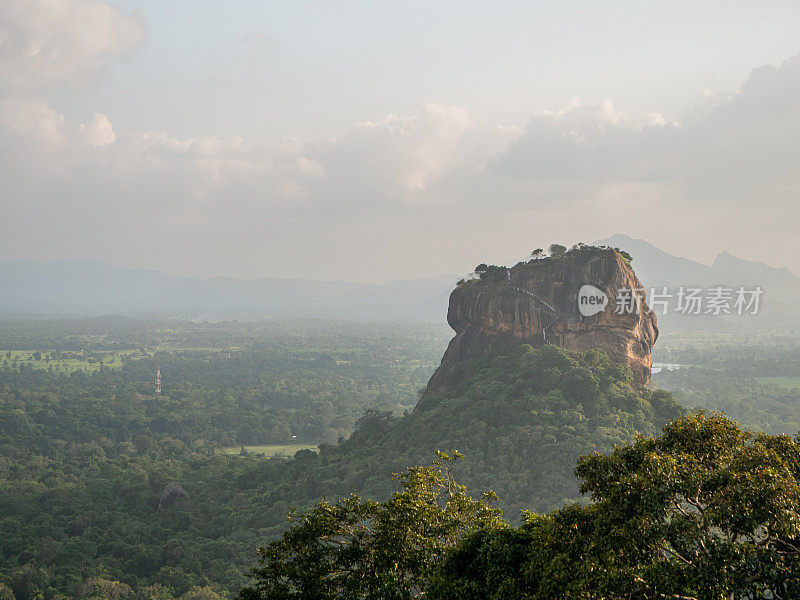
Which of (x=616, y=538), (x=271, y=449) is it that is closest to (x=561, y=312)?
(x=616, y=538)

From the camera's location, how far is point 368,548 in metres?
10.9

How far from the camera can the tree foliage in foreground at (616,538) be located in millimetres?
7152

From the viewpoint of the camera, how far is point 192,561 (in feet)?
98.1

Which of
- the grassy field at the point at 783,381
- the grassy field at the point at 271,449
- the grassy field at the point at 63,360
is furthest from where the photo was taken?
the grassy field at the point at 63,360

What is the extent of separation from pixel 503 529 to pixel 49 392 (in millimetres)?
94023

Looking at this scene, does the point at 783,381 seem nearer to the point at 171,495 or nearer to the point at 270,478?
the point at 270,478

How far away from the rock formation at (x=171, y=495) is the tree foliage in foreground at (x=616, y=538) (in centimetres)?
3094

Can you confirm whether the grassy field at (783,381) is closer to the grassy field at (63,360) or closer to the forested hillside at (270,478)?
the forested hillside at (270,478)

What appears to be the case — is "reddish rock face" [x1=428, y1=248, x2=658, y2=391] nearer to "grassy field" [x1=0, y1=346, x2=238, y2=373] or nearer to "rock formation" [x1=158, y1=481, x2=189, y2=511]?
"rock formation" [x1=158, y1=481, x2=189, y2=511]

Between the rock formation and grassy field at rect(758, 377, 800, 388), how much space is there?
8736 centimetres

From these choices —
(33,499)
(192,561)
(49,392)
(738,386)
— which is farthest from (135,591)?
(738,386)

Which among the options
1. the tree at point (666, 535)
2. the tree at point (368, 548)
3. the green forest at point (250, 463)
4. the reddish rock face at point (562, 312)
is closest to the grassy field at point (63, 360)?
the green forest at point (250, 463)

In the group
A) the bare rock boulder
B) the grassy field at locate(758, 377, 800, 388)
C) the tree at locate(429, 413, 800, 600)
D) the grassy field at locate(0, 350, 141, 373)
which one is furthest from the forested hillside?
the grassy field at locate(0, 350, 141, 373)

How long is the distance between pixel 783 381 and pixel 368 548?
10131 centimetres
